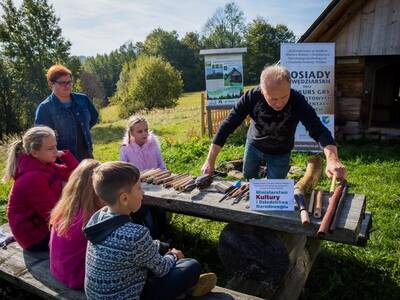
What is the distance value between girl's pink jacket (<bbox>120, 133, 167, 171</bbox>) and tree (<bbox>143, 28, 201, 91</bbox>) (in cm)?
4837

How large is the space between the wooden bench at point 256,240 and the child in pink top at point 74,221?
3.06 feet

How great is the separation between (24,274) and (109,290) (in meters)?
1.28

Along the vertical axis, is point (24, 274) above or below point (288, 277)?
above

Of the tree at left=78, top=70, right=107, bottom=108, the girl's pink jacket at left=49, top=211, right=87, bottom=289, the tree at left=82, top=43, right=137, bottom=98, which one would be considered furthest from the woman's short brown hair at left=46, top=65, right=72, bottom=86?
the tree at left=82, top=43, right=137, bottom=98

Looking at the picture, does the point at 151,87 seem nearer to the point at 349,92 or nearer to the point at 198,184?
the point at 349,92

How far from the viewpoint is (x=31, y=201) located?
3242mm

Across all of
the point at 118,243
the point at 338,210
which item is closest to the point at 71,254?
the point at 118,243

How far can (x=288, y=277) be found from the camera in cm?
332

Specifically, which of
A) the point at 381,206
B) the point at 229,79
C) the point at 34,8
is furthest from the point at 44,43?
the point at 381,206

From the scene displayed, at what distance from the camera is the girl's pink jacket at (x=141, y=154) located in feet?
15.4

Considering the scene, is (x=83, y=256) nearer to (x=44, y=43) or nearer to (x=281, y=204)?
(x=281, y=204)

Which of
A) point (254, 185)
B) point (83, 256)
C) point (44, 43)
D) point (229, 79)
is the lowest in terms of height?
point (83, 256)

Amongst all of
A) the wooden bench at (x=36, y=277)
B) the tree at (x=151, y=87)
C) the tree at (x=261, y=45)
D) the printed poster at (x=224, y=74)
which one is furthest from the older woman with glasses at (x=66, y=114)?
the tree at (x=261, y=45)

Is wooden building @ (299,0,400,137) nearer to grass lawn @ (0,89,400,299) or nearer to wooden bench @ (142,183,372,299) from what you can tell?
grass lawn @ (0,89,400,299)
